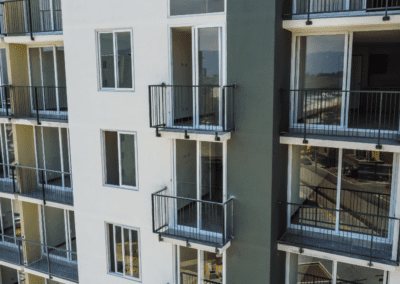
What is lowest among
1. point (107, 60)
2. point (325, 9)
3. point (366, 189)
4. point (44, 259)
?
point (44, 259)

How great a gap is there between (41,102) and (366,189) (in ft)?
33.1

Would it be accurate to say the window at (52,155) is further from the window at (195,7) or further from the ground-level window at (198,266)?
the window at (195,7)

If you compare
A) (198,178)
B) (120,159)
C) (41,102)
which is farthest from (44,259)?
(198,178)

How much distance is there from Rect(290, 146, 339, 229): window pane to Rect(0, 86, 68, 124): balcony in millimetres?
7238

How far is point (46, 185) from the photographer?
12.9 metres

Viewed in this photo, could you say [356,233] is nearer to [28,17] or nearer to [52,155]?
[52,155]

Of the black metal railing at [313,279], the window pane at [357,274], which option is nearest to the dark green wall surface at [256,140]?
the black metal railing at [313,279]

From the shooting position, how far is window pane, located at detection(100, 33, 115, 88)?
32.0 ft

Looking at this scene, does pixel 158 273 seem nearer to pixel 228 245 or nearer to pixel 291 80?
pixel 228 245

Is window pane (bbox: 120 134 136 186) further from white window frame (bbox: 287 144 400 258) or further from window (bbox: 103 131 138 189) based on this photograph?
white window frame (bbox: 287 144 400 258)

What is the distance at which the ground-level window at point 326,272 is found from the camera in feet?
28.9

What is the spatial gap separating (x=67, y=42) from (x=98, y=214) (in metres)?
4.74

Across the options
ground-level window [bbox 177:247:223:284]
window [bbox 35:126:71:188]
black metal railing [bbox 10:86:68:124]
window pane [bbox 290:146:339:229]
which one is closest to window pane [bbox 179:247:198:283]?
ground-level window [bbox 177:247:223:284]

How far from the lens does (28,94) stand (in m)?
12.4
